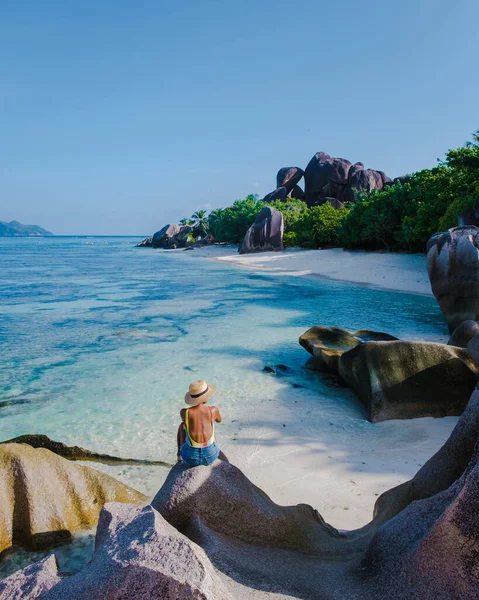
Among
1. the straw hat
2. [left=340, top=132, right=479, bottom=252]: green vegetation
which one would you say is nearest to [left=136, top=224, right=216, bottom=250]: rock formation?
[left=340, top=132, right=479, bottom=252]: green vegetation

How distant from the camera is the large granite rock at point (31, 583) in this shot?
2.25 meters

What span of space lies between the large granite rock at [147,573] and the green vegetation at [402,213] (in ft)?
67.5

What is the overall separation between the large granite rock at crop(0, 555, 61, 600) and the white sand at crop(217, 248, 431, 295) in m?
24.0

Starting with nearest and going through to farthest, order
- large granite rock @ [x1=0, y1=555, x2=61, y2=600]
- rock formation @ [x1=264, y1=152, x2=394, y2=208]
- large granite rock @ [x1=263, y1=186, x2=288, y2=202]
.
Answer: large granite rock @ [x1=0, y1=555, x2=61, y2=600]
rock formation @ [x1=264, y1=152, x2=394, y2=208]
large granite rock @ [x1=263, y1=186, x2=288, y2=202]

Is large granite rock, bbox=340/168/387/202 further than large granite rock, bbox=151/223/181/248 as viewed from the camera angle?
No

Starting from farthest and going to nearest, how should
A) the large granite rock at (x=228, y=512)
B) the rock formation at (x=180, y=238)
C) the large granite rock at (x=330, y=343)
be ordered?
the rock formation at (x=180, y=238) < the large granite rock at (x=330, y=343) < the large granite rock at (x=228, y=512)

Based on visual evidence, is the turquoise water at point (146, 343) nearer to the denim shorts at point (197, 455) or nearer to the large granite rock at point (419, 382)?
the large granite rock at point (419, 382)

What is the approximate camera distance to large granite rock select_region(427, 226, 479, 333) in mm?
13781

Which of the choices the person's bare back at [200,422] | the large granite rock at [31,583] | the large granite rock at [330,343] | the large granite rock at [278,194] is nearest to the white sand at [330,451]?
the large granite rock at [330,343]

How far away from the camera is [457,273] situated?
46.2ft

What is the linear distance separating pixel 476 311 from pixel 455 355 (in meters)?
7.02

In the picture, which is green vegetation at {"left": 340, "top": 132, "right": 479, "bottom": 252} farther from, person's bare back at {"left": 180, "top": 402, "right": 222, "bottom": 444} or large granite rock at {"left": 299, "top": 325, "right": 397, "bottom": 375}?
person's bare back at {"left": 180, "top": 402, "right": 222, "bottom": 444}

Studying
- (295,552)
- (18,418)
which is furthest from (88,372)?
(295,552)

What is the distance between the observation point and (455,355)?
760 centimetres
